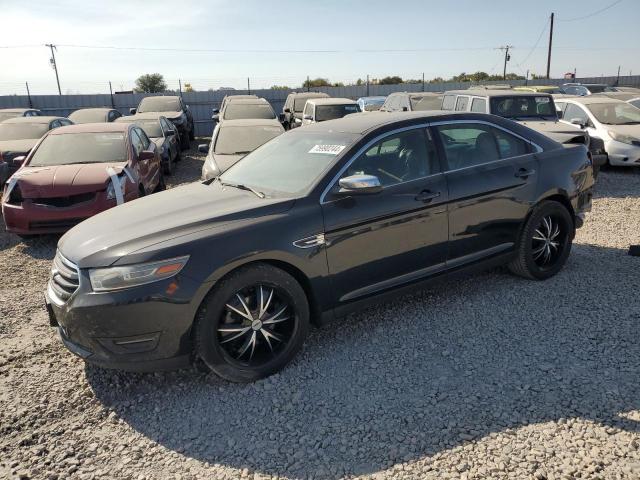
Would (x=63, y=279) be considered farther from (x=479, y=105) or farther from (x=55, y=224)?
(x=479, y=105)

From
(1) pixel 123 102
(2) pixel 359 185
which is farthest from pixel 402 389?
(1) pixel 123 102

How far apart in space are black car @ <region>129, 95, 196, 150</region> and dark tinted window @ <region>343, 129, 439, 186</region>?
13167mm

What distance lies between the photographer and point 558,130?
9.17m

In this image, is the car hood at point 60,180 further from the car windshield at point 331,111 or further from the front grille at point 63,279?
the car windshield at point 331,111

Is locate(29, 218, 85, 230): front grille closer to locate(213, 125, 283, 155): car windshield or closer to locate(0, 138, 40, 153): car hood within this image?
locate(213, 125, 283, 155): car windshield

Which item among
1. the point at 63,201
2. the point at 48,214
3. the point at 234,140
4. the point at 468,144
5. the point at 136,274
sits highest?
the point at 468,144

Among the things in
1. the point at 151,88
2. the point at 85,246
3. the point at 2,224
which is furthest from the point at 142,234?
the point at 151,88

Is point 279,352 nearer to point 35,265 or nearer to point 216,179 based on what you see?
point 216,179

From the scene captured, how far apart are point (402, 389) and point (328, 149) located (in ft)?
6.23

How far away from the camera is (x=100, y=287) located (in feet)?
9.95

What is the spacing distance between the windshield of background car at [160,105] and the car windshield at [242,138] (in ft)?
30.2

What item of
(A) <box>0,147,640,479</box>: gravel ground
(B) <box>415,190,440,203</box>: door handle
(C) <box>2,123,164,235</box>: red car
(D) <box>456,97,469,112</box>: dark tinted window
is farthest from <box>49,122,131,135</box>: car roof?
(D) <box>456,97,469,112</box>: dark tinted window

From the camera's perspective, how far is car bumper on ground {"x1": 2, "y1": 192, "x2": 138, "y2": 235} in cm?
629

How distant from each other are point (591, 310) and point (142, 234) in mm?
3661
